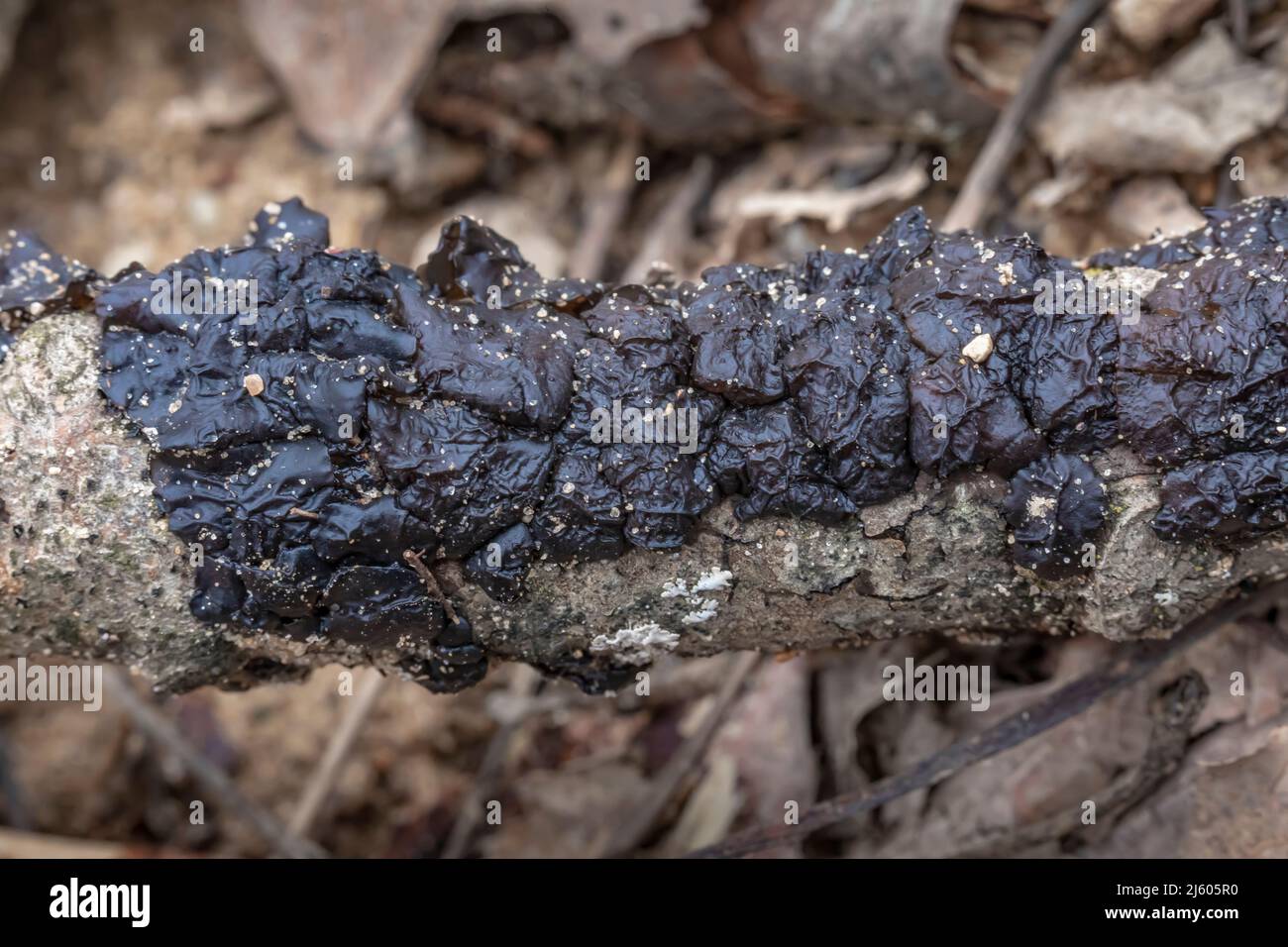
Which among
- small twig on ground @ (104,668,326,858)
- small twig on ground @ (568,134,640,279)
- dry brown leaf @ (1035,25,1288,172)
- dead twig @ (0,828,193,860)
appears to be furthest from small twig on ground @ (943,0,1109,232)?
dead twig @ (0,828,193,860)

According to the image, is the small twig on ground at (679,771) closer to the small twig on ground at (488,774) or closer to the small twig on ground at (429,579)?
the small twig on ground at (488,774)

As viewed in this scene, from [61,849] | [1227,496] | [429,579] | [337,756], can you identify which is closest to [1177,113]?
[1227,496]

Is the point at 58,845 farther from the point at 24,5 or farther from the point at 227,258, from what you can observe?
the point at 24,5

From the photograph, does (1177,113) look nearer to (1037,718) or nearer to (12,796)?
(1037,718)

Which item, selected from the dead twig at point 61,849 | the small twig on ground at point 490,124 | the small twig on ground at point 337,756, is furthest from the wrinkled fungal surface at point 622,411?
the small twig on ground at point 490,124

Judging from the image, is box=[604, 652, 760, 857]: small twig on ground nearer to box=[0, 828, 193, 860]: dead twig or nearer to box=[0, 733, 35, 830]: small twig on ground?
box=[0, 828, 193, 860]: dead twig

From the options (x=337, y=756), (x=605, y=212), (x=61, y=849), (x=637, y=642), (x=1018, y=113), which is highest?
(x=605, y=212)
